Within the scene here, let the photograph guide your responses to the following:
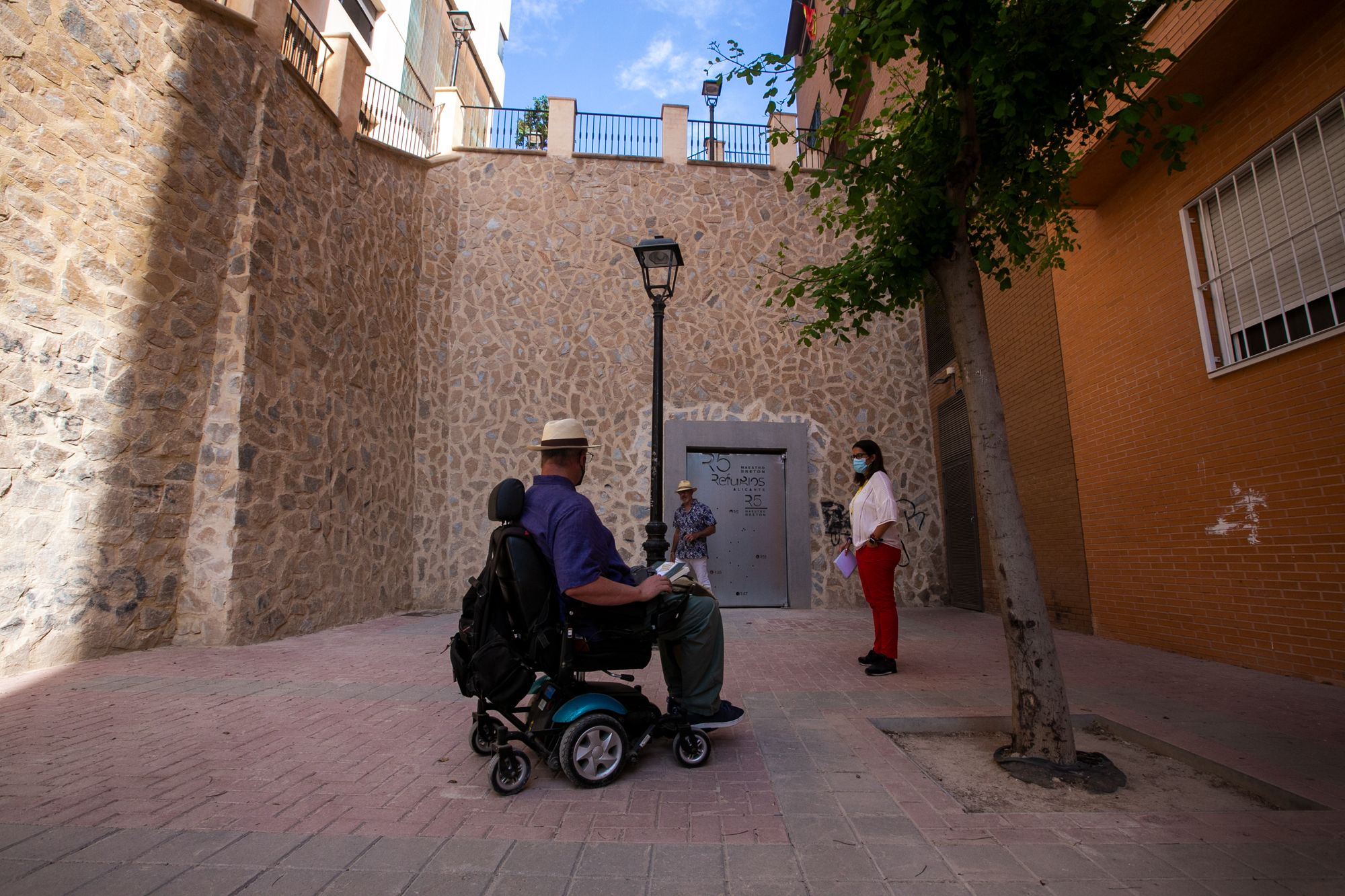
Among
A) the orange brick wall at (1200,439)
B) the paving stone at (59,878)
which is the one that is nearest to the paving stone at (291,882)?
the paving stone at (59,878)

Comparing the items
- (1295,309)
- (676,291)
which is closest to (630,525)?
(676,291)

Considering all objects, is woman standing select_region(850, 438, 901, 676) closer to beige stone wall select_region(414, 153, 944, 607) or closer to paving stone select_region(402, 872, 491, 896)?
paving stone select_region(402, 872, 491, 896)

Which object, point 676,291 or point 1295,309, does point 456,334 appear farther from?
point 1295,309

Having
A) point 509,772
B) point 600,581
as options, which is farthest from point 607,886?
point 600,581

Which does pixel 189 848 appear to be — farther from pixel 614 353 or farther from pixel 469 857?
pixel 614 353

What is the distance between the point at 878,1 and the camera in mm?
3217

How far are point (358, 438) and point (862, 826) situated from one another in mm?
7471

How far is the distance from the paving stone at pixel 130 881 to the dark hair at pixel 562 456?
1.90 m

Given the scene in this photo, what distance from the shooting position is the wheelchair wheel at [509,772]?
2623mm

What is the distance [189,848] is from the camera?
84.3 inches

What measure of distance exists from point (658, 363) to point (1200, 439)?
16.0 ft

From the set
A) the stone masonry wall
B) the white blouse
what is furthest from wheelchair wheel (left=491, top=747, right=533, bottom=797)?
the stone masonry wall

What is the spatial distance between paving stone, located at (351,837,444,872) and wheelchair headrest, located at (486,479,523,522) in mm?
1197

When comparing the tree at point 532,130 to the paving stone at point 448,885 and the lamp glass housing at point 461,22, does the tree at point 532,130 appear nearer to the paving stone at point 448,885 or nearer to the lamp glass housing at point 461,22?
the lamp glass housing at point 461,22
